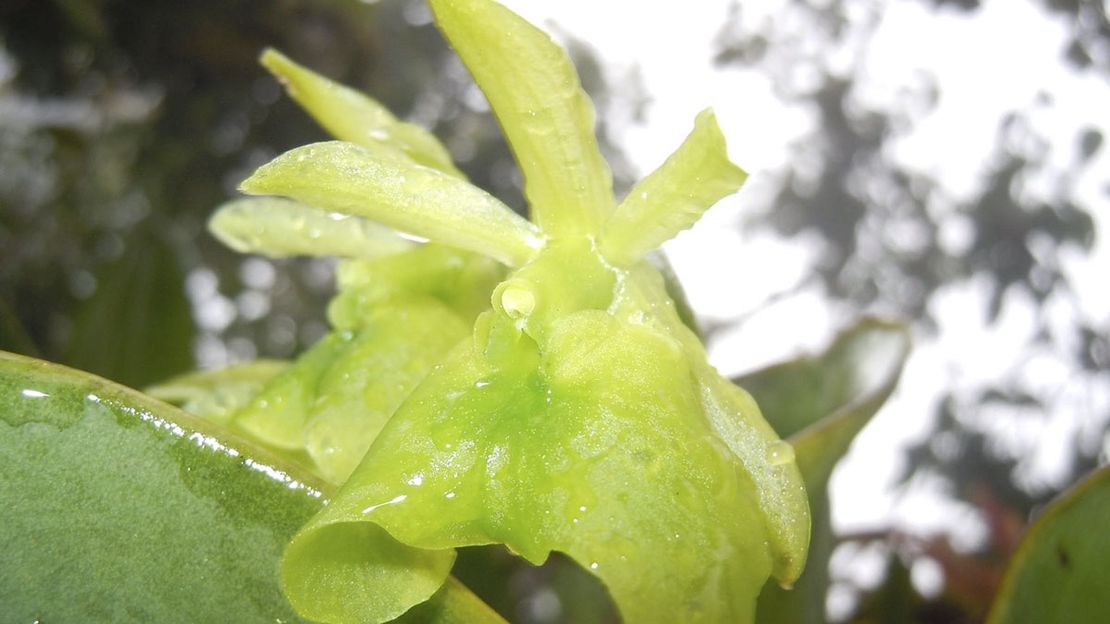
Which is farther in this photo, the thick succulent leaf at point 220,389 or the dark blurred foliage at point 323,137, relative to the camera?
the dark blurred foliage at point 323,137

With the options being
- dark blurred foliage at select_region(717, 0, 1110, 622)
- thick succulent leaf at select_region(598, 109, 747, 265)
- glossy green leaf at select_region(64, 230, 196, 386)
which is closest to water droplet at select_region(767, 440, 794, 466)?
thick succulent leaf at select_region(598, 109, 747, 265)

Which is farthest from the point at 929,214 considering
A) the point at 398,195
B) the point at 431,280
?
the point at 398,195

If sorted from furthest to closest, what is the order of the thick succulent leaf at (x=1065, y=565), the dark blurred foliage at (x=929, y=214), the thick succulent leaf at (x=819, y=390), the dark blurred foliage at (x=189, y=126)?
the dark blurred foliage at (x=189, y=126)
the dark blurred foliage at (x=929, y=214)
the thick succulent leaf at (x=819, y=390)
the thick succulent leaf at (x=1065, y=565)

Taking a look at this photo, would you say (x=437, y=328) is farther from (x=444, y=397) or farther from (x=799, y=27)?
(x=799, y=27)

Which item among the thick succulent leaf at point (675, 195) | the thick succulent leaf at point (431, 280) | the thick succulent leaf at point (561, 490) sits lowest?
the thick succulent leaf at point (431, 280)

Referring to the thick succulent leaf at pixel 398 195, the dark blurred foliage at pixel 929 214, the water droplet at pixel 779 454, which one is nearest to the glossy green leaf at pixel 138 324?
the thick succulent leaf at pixel 398 195

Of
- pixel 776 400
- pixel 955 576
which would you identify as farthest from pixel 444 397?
pixel 955 576

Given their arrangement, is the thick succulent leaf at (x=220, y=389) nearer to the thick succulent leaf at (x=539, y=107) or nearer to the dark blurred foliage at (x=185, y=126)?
the thick succulent leaf at (x=539, y=107)
